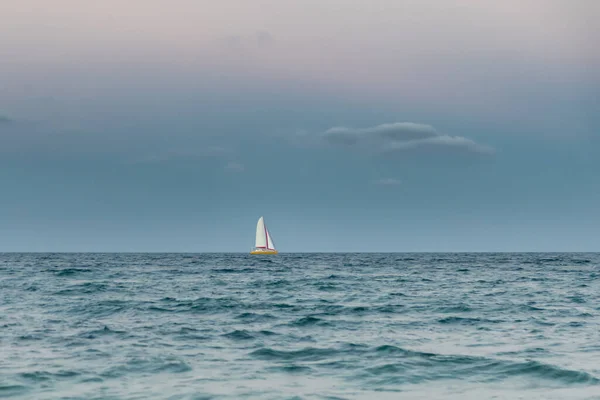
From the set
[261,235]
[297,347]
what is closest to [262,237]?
[261,235]

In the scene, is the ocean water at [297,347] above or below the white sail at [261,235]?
below

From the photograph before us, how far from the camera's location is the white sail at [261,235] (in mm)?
131500

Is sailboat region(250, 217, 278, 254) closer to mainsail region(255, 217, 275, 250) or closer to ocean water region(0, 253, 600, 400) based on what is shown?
mainsail region(255, 217, 275, 250)

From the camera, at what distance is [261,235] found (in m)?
134

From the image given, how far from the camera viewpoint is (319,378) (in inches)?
537

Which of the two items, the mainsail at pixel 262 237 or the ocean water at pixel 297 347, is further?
the mainsail at pixel 262 237

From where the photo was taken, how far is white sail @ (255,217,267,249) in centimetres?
13150

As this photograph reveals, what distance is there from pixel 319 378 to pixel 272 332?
6196 mm

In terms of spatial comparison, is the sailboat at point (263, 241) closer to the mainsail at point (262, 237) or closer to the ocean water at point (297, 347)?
the mainsail at point (262, 237)

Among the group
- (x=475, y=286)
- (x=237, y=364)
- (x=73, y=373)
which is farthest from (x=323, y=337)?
(x=475, y=286)

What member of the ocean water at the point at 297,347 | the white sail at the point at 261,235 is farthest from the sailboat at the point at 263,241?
the ocean water at the point at 297,347

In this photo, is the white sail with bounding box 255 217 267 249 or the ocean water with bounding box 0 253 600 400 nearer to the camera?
the ocean water with bounding box 0 253 600 400

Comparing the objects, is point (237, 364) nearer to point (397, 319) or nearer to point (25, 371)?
point (25, 371)

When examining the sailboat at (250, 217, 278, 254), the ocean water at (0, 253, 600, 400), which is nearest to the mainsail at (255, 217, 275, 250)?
the sailboat at (250, 217, 278, 254)
